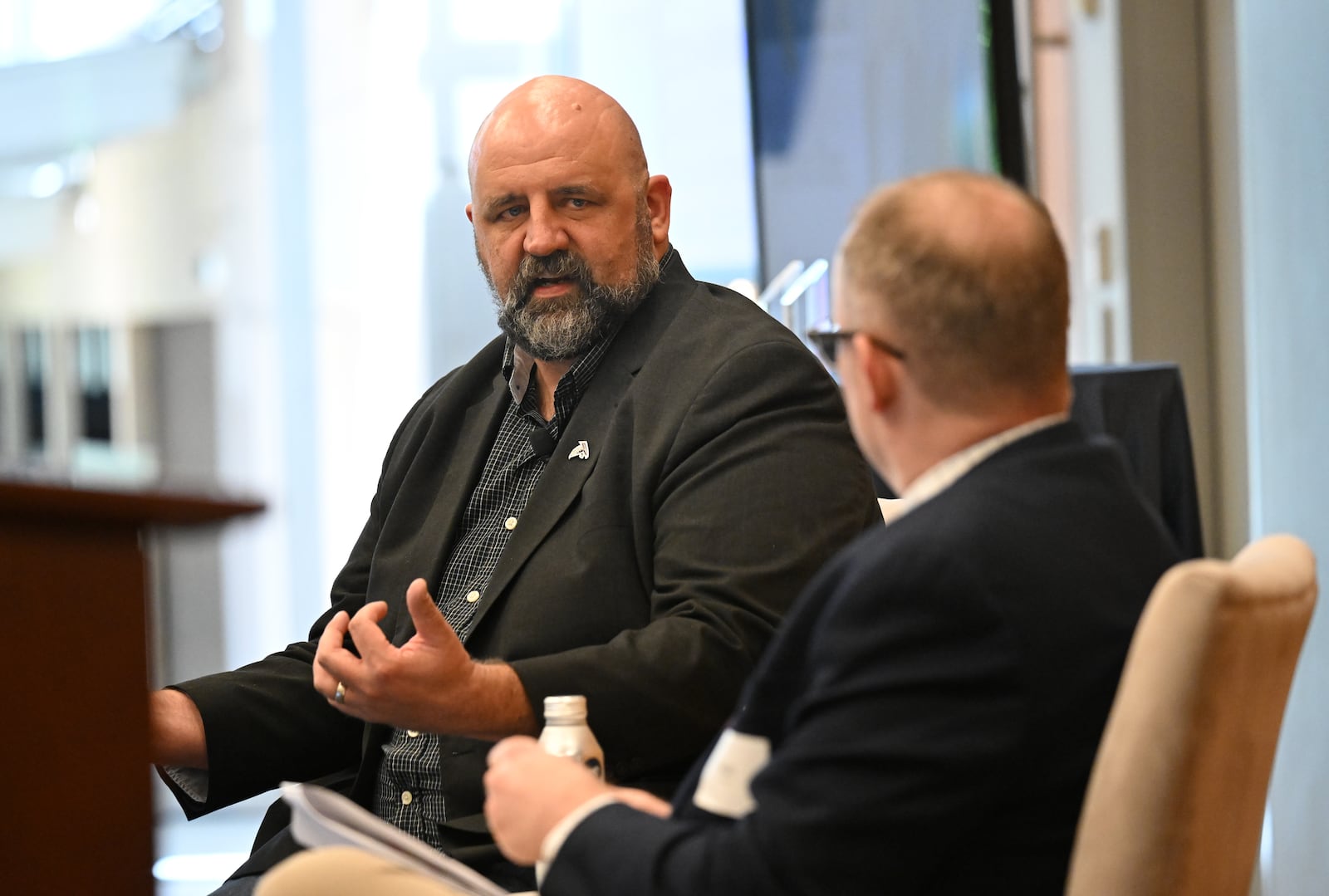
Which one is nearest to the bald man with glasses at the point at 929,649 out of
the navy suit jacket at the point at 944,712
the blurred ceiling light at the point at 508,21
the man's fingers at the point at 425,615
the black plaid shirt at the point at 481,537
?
the navy suit jacket at the point at 944,712

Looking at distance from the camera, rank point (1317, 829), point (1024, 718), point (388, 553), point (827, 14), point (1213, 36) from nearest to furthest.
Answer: point (1024, 718) → point (388, 553) → point (1317, 829) → point (1213, 36) → point (827, 14)

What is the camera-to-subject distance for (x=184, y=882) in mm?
4289

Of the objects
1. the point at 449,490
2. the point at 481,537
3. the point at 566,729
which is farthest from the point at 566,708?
the point at 449,490

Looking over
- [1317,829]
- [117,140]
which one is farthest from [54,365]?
[1317,829]

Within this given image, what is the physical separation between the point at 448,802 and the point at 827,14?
10.2 feet

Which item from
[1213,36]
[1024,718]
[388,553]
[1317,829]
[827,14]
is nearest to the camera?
[1024,718]

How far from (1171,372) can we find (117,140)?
3.11 m

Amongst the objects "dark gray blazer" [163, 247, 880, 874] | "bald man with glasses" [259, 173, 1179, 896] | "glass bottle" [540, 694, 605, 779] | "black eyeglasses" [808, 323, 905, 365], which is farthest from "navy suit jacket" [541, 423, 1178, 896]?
"dark gray blazer" [163, 247, 880, 874]

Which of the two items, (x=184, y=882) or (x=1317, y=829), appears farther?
(x=184, y=882)

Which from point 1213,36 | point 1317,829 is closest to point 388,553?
point 1317,829

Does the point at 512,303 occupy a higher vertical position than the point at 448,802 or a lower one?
higher

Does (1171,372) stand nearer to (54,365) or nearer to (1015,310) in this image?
(1015,310)

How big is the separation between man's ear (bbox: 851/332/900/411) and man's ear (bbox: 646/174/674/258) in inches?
40.7

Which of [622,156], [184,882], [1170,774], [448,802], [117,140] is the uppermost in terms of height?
[117,140]
